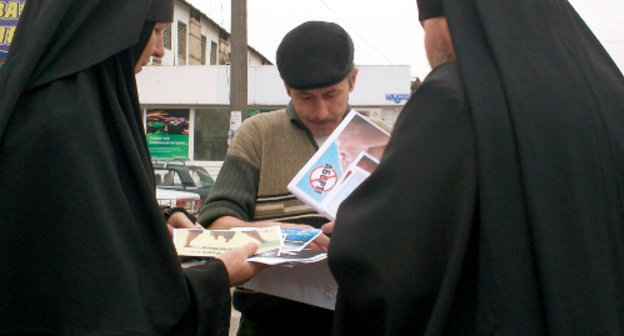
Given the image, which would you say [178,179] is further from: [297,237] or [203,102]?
[297,237]

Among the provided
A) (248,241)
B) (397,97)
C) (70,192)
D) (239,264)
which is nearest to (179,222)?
(248,241)

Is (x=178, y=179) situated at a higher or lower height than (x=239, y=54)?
lower

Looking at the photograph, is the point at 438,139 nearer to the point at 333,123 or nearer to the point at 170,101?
the point at 333,123

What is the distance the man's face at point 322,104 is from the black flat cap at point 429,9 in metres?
0.84

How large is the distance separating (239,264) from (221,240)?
0.55 ft

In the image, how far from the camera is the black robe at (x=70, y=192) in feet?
4.84

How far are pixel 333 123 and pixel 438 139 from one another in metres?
1.23

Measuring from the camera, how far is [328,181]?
7.16 feet

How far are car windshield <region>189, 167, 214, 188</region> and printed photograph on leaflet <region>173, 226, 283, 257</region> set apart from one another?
11.0 m

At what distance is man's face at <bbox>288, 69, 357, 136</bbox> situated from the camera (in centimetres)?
254

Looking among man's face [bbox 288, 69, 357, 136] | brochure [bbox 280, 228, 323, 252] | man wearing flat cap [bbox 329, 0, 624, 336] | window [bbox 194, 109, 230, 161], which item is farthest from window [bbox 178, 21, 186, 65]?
man wearing flat cap [bbox 329, 0, 624, 336]

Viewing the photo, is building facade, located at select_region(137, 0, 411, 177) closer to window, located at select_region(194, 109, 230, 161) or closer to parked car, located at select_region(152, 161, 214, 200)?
window, located at select_region(194, 109, 230, 161)

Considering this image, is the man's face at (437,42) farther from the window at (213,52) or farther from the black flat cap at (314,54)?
the window at (213,52)

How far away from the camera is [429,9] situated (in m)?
1.66
